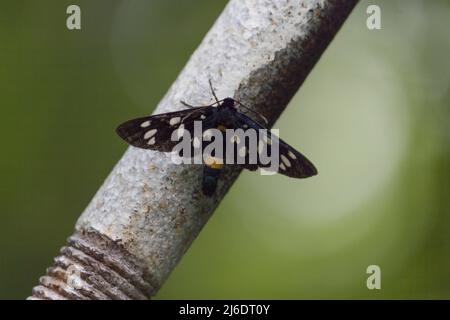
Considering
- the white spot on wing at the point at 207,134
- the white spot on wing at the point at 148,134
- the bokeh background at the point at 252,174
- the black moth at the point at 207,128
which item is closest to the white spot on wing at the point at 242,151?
the black moth at the point at 207,128

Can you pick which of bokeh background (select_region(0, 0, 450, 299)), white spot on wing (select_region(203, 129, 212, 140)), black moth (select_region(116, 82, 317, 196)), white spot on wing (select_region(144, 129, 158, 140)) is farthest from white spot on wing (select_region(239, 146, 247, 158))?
bokeh background (select_region(0, 0, 450, 299))

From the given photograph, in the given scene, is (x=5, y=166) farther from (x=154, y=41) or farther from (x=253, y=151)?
(x=253, y=151)

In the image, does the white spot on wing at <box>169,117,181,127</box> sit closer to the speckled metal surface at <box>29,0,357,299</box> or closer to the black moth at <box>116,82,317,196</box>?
the black moth at <box>116,82,317,196</box>

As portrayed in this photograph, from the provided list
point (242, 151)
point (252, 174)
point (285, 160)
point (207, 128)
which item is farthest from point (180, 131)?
point (252, 174)

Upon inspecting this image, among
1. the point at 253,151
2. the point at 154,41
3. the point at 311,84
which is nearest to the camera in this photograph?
the point at 253,151

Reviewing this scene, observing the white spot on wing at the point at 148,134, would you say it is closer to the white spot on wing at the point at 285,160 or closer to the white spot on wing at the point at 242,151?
the white spot on wing at the point at 242,151

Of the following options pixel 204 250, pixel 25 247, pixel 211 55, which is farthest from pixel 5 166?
pixel 211 55

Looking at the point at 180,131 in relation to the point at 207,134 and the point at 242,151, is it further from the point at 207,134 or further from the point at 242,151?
the point at 242,151
